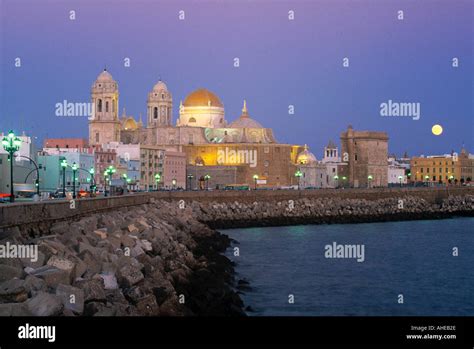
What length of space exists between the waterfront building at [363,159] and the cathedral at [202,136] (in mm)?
5553

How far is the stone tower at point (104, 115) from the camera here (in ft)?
278

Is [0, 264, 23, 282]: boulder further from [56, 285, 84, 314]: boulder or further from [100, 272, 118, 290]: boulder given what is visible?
[100, 272, 118, 290]: boulder

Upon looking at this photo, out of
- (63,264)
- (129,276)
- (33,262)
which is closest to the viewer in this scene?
(63,264)

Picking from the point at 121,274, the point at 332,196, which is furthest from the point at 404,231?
the point at 121,274

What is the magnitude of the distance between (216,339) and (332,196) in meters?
48.3

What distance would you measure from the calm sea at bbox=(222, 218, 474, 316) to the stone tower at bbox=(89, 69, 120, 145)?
42897mm

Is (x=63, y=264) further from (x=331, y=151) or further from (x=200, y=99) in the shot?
(x=331, y=151)

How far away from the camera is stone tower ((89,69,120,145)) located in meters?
84.7

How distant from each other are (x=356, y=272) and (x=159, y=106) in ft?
223

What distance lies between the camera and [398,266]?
2989 cm

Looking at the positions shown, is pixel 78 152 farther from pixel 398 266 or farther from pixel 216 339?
pixel 216 339

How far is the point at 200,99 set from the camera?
98.2 meters
